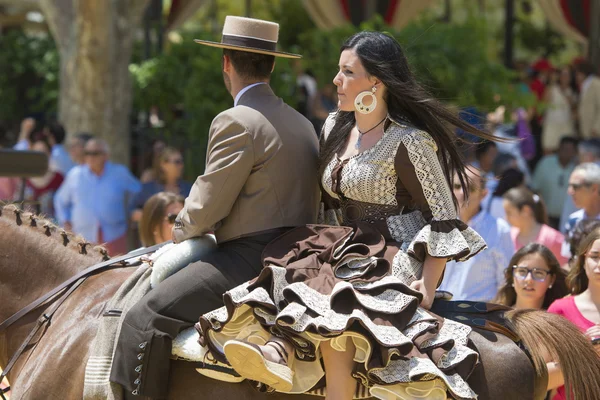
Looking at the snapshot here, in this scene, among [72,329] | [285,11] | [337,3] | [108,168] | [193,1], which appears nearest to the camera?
[72,329]

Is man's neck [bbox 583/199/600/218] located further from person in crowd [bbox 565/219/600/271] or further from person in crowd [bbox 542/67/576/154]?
person in crowd [bbox 542/67/576/154]

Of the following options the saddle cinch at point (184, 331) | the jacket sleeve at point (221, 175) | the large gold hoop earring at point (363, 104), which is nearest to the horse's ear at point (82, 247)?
the saddle cinch at point (184, 331)

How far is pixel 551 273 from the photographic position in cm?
635

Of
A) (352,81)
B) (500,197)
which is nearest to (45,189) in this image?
(500,197)

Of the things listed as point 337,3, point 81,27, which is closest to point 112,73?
point 81,27

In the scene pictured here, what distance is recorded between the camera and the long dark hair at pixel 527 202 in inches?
318

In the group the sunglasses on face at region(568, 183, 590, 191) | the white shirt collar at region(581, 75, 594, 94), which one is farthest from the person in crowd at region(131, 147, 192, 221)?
the white shirt collar at region(581, 75, 594, 94)

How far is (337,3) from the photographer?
53.3 ft

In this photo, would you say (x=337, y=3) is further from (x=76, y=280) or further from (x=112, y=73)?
(x=76, y=280)

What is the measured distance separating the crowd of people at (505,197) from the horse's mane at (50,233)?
1722 millimetres

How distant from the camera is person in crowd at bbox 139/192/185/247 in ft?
24.3

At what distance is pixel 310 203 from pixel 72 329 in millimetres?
1382

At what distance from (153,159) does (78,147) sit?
0.93 meters

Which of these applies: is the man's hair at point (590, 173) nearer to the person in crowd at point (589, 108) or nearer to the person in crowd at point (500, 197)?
the person in crowd at point (500, 197)
